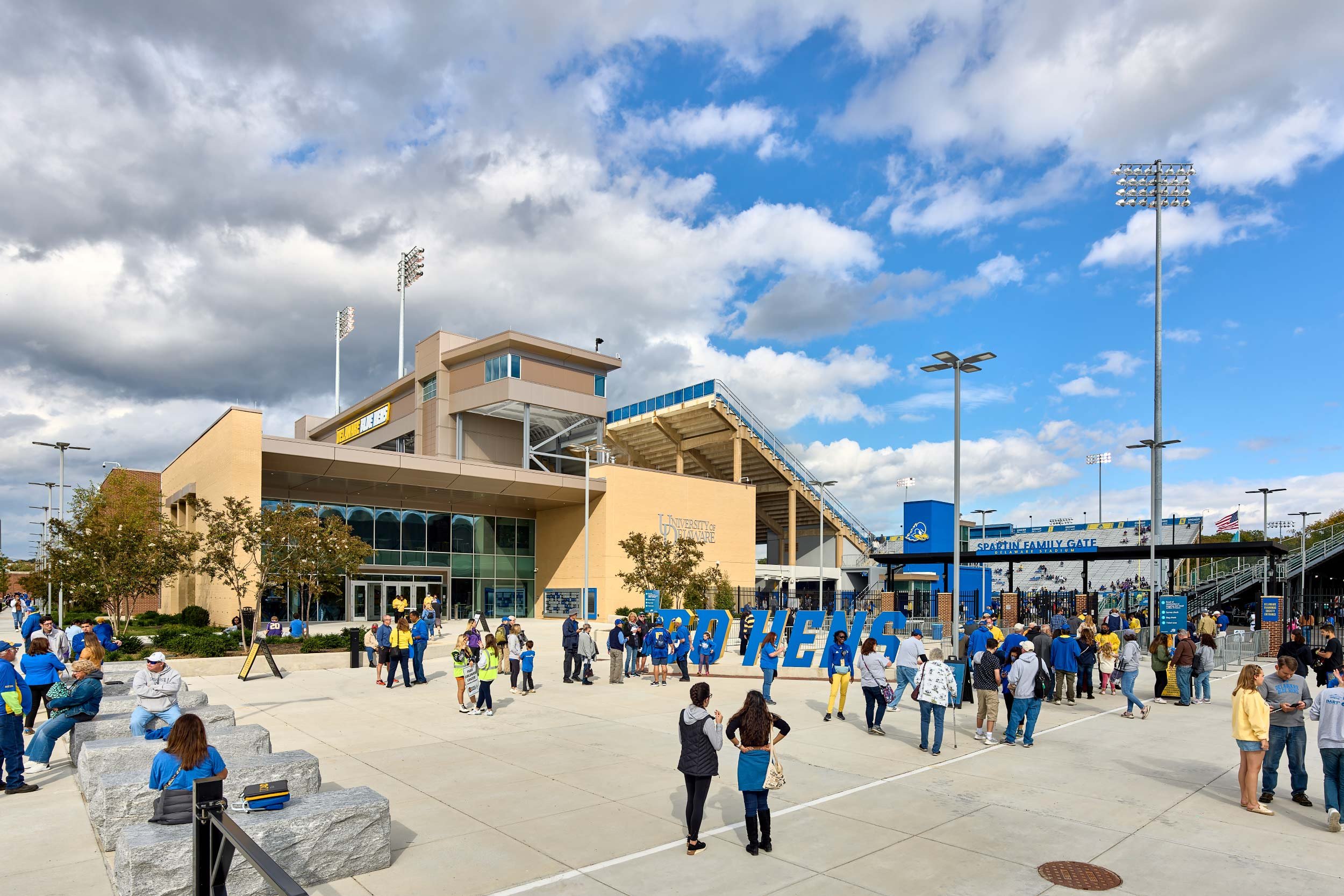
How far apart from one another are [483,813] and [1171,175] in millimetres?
40922

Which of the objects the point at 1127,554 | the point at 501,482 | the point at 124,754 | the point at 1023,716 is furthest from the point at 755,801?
the point at 501,482

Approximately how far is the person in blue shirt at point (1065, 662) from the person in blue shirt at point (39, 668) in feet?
56.7

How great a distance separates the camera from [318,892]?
682 centimetres

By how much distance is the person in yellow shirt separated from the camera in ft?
30.8

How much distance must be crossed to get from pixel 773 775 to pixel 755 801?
0.97ft

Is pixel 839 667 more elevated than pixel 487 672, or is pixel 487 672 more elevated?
pixel 839 667

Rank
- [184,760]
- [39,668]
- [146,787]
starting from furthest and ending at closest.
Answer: [39,668]
[146,787]
[184,760]

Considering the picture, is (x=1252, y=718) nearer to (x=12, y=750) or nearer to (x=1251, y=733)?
(x=1251, y=733)

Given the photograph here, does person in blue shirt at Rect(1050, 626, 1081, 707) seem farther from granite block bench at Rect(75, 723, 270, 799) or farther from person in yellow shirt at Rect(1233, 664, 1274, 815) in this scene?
granite block bench at Rect(75, 723, 270, 799)

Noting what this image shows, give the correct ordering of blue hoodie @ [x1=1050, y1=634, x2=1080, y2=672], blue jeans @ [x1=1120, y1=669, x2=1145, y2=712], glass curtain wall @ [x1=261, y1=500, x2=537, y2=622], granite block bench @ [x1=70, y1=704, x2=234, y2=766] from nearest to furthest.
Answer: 1. granite block bench @ [x1=70, y1=704, x2=234, y2=766]
2. blue jeans @ [x1=1120, y1=669, x2=1145, y2=712]
3. blue hoodie @ [x1=1050, y1=634, x2=1080, y2=672]
4. glass curtain wall @ [x1=261, y1=500, x2=537, y2=622]

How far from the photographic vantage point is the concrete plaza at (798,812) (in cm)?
719

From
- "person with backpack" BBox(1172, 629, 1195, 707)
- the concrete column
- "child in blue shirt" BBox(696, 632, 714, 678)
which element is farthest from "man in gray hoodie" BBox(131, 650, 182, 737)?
the concrete column

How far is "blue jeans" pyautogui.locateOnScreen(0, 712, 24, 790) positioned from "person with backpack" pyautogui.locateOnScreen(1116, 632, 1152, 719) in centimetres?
1726

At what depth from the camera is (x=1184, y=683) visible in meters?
17.7
